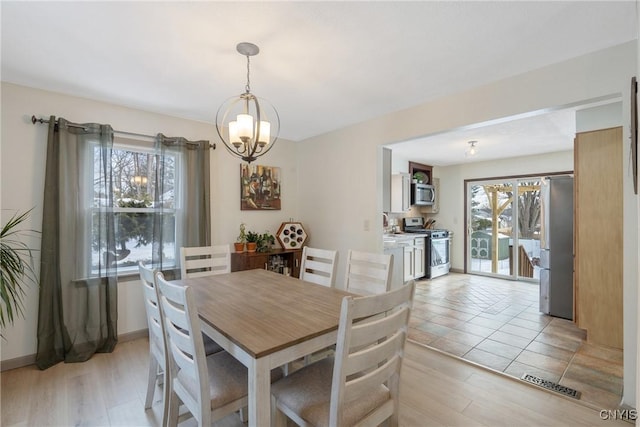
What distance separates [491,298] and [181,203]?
4.45m

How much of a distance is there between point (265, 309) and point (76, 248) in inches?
84.4

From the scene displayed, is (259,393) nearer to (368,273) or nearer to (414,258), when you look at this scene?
(368,273)

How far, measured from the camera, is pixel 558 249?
3.61m

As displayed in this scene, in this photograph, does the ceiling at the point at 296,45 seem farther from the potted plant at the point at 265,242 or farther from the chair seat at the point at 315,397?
the chair seat at the point at 315,397

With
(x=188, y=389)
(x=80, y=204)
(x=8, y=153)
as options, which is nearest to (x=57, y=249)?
(x=80, y=204)

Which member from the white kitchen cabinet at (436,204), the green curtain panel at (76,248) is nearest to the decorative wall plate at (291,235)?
the green curtain panel at (76,248)

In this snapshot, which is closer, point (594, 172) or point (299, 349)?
point (299, 349)

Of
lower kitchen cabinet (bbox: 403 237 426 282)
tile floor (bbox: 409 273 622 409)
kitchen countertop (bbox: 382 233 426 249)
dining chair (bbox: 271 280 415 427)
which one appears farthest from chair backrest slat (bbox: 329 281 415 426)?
lower kitchen cabinet (bbox: 403 237 426 282)

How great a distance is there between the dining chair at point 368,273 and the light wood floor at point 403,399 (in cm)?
79

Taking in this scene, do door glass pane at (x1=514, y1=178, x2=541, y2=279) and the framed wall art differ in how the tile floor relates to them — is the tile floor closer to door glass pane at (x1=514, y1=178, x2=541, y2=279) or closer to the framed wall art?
door glass pane at (x1=514, y1=178, x2=541, y2=279)

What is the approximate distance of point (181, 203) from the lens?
3225mm

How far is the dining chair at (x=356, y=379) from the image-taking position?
1066mm

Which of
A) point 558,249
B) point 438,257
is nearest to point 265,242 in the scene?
point 438,257

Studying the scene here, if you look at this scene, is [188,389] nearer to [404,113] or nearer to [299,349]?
[299,349]
